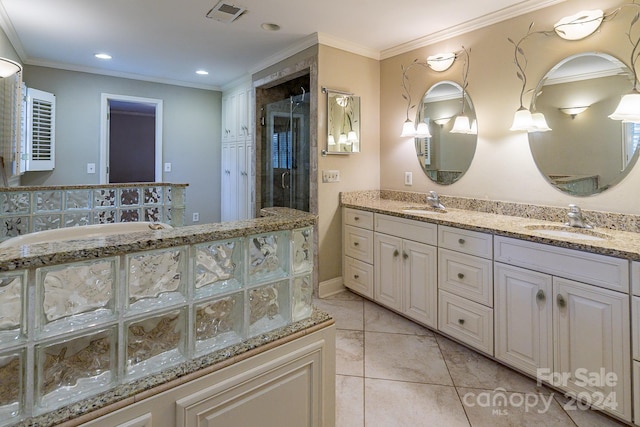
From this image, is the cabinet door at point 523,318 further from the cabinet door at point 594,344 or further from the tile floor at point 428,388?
the tile floor at point 428,388

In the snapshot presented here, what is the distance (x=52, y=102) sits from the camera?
3.93 metres

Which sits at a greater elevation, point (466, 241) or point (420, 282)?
point (466, 241)

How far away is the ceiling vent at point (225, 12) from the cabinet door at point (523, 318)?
263cm

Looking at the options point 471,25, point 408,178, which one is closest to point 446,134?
point 408,178

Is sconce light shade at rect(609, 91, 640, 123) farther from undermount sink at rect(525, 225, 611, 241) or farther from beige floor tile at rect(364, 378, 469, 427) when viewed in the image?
beige floor tile at rect(364, 378, 469, 427)

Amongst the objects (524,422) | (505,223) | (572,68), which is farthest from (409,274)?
(572,68)

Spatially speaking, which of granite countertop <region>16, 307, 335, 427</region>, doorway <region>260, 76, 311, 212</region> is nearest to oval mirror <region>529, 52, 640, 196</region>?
doorway <region>260, 76, 311, 212</region>

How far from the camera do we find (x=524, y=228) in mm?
2100

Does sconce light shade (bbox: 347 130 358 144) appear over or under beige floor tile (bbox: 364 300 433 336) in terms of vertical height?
over

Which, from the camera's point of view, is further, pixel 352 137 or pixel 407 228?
pixel 352 137

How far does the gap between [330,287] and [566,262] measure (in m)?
2.03

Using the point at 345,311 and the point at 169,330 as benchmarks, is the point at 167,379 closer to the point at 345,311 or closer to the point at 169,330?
the point at 169,330

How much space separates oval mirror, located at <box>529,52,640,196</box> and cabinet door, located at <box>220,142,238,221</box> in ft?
12.1

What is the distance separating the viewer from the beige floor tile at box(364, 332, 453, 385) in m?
2.04
